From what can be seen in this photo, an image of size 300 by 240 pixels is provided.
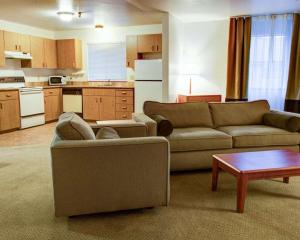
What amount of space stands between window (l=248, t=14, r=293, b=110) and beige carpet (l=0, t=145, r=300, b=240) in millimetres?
3163

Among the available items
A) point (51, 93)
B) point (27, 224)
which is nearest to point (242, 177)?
point (27, 224)

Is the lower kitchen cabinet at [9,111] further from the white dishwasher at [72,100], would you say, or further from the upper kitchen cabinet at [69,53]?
the upper kitchen cabinet at [69,53]

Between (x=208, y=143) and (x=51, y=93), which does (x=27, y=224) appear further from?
(x=51, y=93)

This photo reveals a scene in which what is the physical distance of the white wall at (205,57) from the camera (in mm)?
6273

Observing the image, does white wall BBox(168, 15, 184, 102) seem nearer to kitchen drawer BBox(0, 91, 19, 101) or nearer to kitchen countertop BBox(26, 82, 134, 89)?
kitchen countertop BBox(26, 82, 134, 89)

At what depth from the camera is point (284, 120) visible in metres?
3.56

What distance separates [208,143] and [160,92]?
2.92 m

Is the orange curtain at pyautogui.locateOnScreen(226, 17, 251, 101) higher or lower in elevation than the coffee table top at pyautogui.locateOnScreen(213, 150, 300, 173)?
higher

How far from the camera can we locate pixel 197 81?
6.52m

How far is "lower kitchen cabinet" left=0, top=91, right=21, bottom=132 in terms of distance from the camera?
5.59m

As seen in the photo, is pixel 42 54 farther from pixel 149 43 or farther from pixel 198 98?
pixel 198 98

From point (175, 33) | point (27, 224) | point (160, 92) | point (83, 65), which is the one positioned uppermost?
point (175, 33)

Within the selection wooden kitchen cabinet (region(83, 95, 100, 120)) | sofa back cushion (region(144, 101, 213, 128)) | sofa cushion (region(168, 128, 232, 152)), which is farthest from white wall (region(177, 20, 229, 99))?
sofa cushion (region(168, 128, 232, 152))

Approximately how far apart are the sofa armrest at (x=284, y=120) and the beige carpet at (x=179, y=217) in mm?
672
